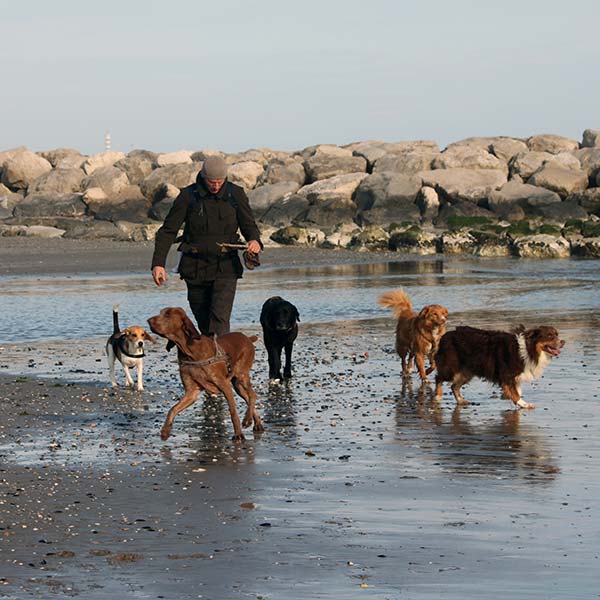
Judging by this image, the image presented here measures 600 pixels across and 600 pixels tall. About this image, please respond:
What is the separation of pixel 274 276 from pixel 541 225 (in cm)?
1507

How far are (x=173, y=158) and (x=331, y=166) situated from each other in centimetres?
1115

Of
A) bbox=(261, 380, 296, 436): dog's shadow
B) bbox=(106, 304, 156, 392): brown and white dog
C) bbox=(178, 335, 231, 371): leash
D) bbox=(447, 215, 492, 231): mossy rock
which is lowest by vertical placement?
bbox=(261, 380, 296, 436): dog's shadow

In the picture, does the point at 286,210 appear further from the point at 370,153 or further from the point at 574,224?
the point at 574,224

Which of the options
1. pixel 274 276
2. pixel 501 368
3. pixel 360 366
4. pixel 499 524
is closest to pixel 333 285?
pixel 274 276

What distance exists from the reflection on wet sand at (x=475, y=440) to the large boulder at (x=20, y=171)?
5173 centimetres

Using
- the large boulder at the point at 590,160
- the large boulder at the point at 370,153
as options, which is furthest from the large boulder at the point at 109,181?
the large boulder at the point at 590,160

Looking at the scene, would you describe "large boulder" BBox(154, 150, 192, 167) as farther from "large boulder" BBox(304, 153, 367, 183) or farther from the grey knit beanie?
the grey knit beanie

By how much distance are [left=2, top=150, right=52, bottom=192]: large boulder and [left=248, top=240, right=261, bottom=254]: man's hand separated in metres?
51.6

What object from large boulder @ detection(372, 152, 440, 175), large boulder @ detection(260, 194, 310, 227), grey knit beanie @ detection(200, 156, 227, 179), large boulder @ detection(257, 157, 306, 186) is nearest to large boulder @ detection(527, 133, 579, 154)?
large boulder @ detection(372, 152, 440, 175)

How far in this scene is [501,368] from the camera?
418 inches

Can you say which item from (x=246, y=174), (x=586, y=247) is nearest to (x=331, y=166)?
(x=246, y=174)

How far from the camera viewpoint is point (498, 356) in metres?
10.7

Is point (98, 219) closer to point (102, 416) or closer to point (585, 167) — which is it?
point (585, 167)

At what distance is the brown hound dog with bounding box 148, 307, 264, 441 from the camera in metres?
8.84
